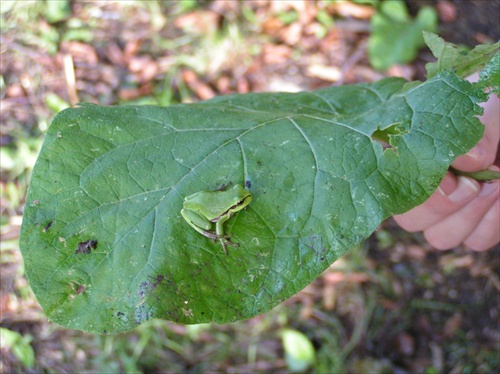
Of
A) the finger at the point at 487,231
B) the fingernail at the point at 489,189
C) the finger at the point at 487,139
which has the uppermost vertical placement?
the finger at the point at 487,139

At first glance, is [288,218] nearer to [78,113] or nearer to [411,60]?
[78,113]

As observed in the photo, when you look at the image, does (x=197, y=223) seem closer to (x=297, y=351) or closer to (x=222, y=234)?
(x=222, y=234)

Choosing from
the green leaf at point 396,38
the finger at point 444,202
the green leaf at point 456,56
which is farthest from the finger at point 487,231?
the green leaf at point 396,38

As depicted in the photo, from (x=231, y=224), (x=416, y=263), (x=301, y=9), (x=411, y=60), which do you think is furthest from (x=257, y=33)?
(x=231, y=224)

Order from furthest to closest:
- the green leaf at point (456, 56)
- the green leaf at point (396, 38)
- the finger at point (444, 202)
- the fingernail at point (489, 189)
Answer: the green leaf at point (396, 38) < the fingernail at point (489, 189) < the finger at point (444, 202) < the green leaf at point (456, 56)

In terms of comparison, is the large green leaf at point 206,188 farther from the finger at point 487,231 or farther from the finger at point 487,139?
the finger at point 487,231

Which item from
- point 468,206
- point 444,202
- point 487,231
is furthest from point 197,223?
point 487,231
